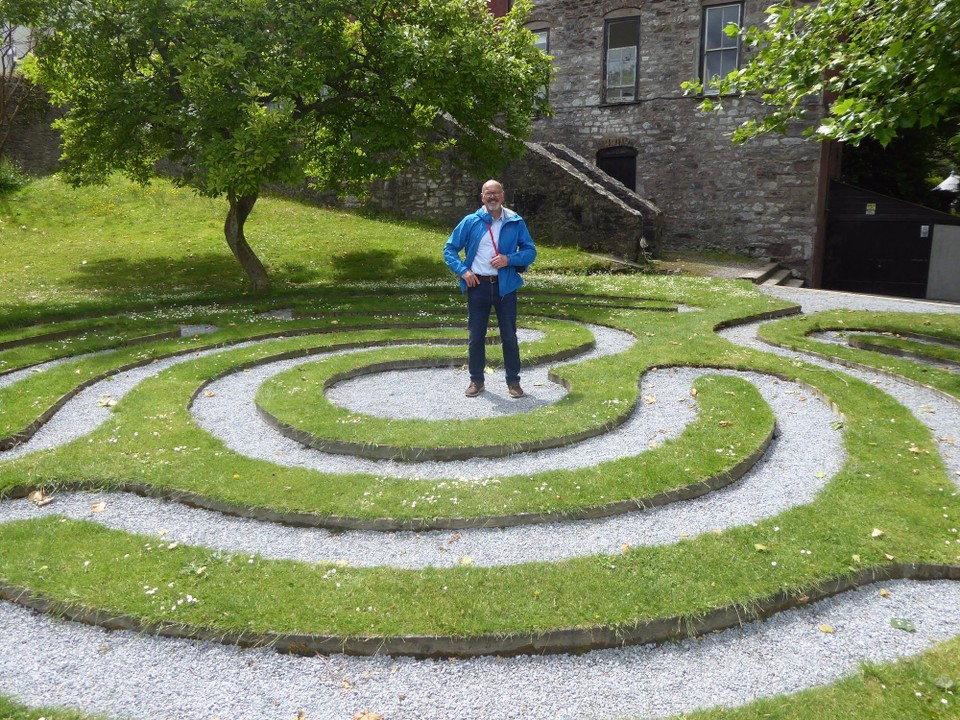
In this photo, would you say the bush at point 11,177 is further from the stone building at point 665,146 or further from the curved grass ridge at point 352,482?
the curved grass ridge at point 352,482

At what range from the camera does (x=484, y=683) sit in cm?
476

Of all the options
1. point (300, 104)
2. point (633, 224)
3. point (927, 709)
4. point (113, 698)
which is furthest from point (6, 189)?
point (927, 709)

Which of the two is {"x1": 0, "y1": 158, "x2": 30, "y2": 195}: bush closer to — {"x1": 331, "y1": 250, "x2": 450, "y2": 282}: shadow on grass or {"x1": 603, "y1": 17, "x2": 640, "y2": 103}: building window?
{"x1": 331, "y1": 250, "x2": 450, "y2": 282}: shadow on grass

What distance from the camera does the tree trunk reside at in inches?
784

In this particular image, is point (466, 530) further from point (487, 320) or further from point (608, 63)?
point (608, 63)

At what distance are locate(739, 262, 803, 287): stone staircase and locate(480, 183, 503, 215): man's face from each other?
16324 millimetres

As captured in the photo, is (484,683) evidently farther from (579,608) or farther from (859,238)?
(859,238)

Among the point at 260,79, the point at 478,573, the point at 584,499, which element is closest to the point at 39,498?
the point at 478,573

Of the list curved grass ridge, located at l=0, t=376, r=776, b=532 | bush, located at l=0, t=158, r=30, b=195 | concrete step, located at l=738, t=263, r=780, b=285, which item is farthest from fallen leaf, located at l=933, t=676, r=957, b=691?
bush, located at l=0, t=158, r=30, b=195

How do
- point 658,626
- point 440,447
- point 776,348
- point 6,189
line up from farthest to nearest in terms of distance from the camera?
point 6,189 → point 776,348 → point 440,447 → point 658,626

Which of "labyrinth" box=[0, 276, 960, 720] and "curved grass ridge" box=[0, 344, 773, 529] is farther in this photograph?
"curved grass ridge" box=[0, 344, 773, 529]

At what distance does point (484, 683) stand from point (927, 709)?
2723 mm

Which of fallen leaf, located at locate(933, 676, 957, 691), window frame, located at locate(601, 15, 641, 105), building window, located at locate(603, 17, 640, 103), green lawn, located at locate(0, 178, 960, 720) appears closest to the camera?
fallen leaf, located at locate(933, 676, 957, 691)

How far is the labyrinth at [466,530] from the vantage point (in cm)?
484
